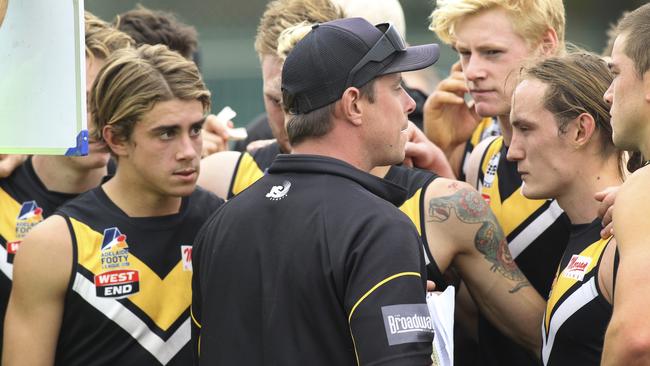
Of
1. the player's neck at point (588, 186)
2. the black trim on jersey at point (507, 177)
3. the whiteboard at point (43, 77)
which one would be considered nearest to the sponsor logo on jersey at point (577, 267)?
the player's neck at point (588, 186)

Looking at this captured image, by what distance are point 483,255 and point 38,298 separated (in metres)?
1.78

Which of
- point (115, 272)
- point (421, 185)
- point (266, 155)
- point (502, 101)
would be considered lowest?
point (115, 272)

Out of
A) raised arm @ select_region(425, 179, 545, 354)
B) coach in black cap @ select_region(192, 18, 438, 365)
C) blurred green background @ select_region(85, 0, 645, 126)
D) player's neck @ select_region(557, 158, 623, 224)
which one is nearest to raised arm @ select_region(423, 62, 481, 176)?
raised arm @ select_region(425, 179, 545, 354)

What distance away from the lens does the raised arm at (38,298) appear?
3.90 meters

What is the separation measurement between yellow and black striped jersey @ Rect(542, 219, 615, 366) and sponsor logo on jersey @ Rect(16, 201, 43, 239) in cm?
236

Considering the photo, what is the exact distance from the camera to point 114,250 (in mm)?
4086

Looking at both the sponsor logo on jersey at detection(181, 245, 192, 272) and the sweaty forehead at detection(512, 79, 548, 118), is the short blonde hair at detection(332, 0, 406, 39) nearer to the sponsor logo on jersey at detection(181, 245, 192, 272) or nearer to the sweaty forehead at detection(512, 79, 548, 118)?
the sweaty forehead at detection(512, 79, 548, 118)

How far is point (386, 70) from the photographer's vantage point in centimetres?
324

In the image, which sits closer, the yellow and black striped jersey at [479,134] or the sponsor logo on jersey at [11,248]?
the sponsor logo on jersey at [11,248]

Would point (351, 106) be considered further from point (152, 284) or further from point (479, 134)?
point (479, 134)

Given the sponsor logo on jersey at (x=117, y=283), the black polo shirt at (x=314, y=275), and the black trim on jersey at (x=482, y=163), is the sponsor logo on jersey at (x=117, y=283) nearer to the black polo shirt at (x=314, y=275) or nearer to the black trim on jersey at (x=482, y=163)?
the black polo shirt at (x=314, y=275)

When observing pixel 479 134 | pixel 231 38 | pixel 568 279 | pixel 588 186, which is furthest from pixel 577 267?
pixel 231 38

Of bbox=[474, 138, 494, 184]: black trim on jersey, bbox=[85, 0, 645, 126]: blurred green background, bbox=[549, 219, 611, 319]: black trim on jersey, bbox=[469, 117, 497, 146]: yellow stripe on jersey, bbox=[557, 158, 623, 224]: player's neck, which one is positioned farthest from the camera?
bbox=[85, 0, 645, 126]: blurred green background

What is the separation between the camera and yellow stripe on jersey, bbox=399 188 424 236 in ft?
13.2
